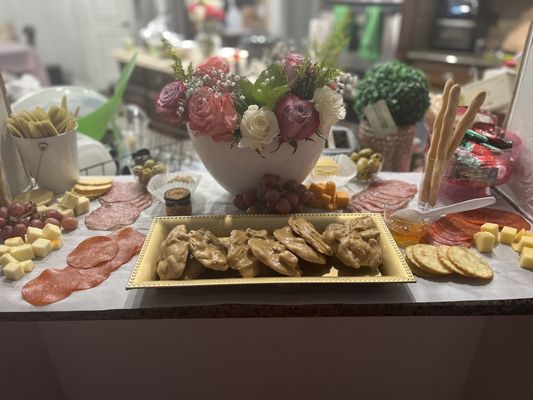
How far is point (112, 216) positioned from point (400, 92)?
3.39 ft

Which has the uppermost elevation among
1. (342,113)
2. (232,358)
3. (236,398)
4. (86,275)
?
(342,113)

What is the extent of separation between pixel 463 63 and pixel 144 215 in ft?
9.37

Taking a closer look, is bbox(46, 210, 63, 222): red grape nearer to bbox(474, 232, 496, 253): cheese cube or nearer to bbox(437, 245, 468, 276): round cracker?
bbox(437, 245, 468, 276): round cracker

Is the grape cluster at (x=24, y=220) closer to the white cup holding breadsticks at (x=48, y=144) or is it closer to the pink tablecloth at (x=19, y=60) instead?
the white cup holding breadsticks at (x=48, y=144)

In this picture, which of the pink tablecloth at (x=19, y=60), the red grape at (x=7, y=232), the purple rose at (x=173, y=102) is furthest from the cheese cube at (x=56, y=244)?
the pink tablecloth at (x=19, y=60)

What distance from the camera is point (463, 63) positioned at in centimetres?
321

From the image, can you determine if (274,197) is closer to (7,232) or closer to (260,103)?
(260,103)

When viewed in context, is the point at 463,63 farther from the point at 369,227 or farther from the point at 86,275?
the point at 86,275

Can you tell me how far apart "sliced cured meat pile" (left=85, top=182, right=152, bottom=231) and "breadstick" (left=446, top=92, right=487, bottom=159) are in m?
0.84

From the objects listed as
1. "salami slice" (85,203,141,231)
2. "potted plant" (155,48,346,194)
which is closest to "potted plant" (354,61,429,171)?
"potted plant" (155,48,346,194)

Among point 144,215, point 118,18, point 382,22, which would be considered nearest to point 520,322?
point 144,215

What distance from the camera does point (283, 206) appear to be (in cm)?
110

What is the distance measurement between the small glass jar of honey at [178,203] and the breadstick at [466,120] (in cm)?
68

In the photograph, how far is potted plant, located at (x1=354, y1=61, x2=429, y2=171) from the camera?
5.06 ft
